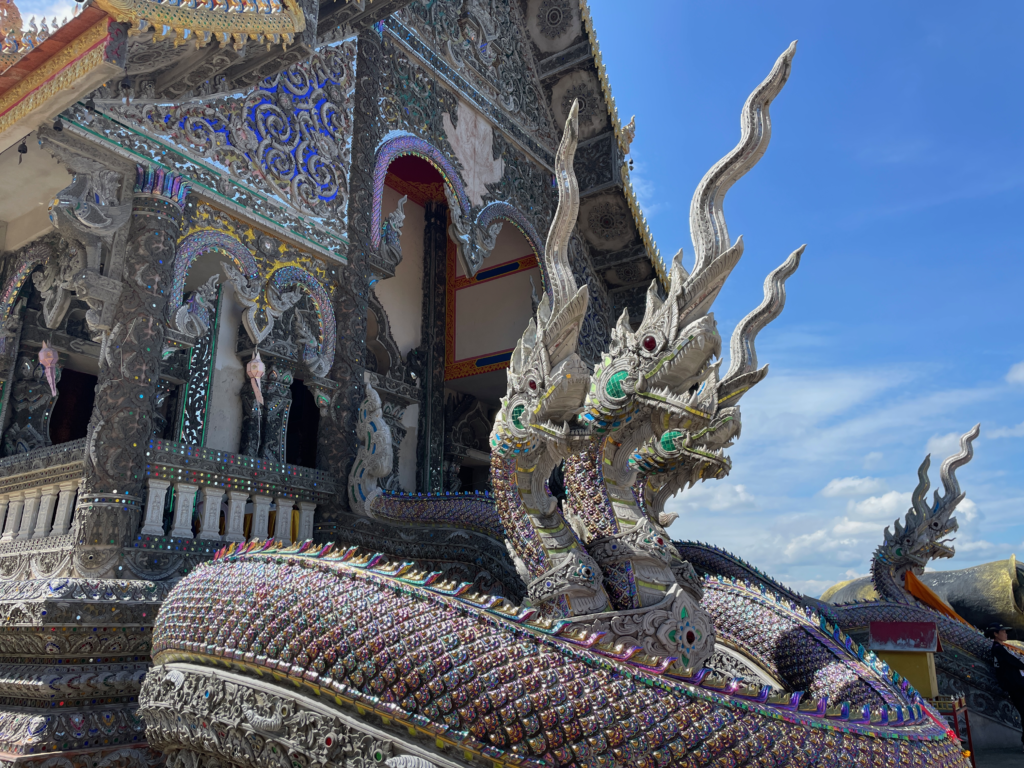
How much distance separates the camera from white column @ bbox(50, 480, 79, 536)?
3654 mm

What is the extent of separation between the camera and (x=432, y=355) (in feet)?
27.2

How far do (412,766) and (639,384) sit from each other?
1421 millimetres

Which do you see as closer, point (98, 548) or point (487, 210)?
point (98, 548)

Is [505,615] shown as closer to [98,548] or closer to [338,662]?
[338,662]

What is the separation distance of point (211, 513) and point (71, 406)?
3176mm

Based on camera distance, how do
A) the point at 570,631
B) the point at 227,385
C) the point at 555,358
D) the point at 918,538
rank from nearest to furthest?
the point at 570,631 < the point at 555,358 < the point at 227,385 < the point at 918,538

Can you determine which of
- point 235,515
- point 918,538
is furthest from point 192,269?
point 918,538

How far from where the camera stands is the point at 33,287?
539cm

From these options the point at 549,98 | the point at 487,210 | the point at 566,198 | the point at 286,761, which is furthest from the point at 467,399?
the point at 286,761

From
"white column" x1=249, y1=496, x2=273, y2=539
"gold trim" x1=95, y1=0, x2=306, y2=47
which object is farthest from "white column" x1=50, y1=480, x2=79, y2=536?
"gold trim" x1=95, y1=0, x2=306, y2=47

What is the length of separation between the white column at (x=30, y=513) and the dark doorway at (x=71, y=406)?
2.25 meters

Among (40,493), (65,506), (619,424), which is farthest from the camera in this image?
(40,493)

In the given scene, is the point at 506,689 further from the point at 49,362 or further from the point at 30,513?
the point at 49,362

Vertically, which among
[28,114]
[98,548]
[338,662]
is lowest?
[338,662]
